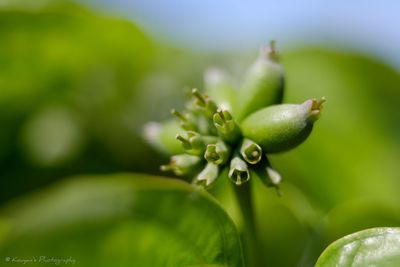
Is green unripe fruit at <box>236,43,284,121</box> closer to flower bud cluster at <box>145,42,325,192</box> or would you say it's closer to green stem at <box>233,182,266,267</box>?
flower bud cluster at <box>145,42,325,192</box>

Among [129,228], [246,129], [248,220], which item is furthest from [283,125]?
[129,228]

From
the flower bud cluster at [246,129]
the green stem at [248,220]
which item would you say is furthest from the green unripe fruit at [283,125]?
the green stem at [248,220]

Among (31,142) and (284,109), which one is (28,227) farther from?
(31,142)

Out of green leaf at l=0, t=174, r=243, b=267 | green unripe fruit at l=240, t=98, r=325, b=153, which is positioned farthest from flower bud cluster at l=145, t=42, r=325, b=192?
A: green leaf at l=0, t=174, r=243, b=267

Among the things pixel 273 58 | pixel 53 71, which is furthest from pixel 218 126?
pixel 53 71

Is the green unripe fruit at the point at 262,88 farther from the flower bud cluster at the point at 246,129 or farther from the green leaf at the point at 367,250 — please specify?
the green leaf at the point at 367,250

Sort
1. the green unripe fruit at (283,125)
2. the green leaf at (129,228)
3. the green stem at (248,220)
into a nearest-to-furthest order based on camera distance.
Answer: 1. the green leaf at (129,228)
2. the green unripe fruit at (283,125)
3. the green stem at (248,220)

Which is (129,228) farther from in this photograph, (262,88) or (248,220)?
(262,88)
